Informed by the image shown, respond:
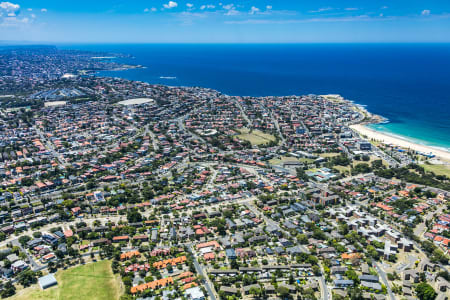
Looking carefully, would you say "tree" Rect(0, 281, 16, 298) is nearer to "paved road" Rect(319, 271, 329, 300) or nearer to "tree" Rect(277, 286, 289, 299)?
"tree" Rect(277, 286, 289, 299)

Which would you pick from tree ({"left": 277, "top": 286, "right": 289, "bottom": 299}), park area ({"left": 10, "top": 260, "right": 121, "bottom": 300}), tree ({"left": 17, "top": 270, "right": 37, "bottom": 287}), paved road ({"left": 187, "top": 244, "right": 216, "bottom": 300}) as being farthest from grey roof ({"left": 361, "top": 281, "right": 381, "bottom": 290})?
tree ({"left": 17, "top": 270, "right": 37, "bottom": 287})

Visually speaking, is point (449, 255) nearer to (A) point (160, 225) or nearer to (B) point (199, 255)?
(B) point (199, 255)

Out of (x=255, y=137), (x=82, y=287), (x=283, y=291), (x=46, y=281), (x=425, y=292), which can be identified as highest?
(x=255, y=137)

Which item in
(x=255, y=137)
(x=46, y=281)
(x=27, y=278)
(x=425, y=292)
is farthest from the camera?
(x=255, y=137)

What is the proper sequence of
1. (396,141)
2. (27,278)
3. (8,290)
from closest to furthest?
(8,290) < (27,278) < (396,141)

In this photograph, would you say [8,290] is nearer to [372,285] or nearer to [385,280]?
[372,285]

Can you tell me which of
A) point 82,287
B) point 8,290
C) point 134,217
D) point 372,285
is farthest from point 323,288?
point 8,290

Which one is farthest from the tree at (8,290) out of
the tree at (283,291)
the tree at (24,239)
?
the tree at (283,291)

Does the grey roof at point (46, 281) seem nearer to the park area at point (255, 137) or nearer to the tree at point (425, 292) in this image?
the tree at point (425, 292)
